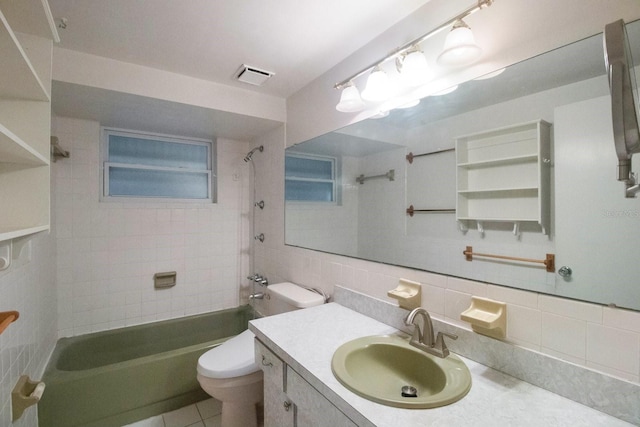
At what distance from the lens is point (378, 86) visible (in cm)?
140

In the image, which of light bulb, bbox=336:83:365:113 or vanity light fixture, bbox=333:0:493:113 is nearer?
vanity light fixture, bbox=333:0:493:113

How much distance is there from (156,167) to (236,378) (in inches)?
79.0

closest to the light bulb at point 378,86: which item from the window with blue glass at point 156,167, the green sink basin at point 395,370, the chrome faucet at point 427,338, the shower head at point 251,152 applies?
the chrome faucet at point 427,338

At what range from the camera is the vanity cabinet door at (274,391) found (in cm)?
115

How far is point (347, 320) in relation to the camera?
144 cm

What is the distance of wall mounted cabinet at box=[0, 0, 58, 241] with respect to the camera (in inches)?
36.4

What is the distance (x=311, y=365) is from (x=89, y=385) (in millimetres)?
1655

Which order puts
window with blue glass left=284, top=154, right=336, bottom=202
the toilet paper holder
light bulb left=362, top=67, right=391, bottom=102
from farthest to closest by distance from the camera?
window with blue glass left=284, top=154, right=336, bottom=202, light bulb left=362, top=67, right=391, bottom=102, the toilet paper holder

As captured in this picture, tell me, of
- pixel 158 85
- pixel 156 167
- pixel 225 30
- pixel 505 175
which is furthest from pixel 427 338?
pixel 156 167

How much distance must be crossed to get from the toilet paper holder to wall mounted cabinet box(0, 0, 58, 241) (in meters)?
0.81

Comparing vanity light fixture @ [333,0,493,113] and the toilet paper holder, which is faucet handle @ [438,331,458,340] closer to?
vanity light fixture @ [333,0,493,113]

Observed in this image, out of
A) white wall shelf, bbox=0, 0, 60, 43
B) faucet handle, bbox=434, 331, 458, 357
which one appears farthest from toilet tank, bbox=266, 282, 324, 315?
white wall shelf, bbox=0, 0, 60, 43

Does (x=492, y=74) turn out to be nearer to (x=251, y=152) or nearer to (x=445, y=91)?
(x=445, y=91)

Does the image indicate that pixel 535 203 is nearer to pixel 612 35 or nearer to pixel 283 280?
pixel 612 35
